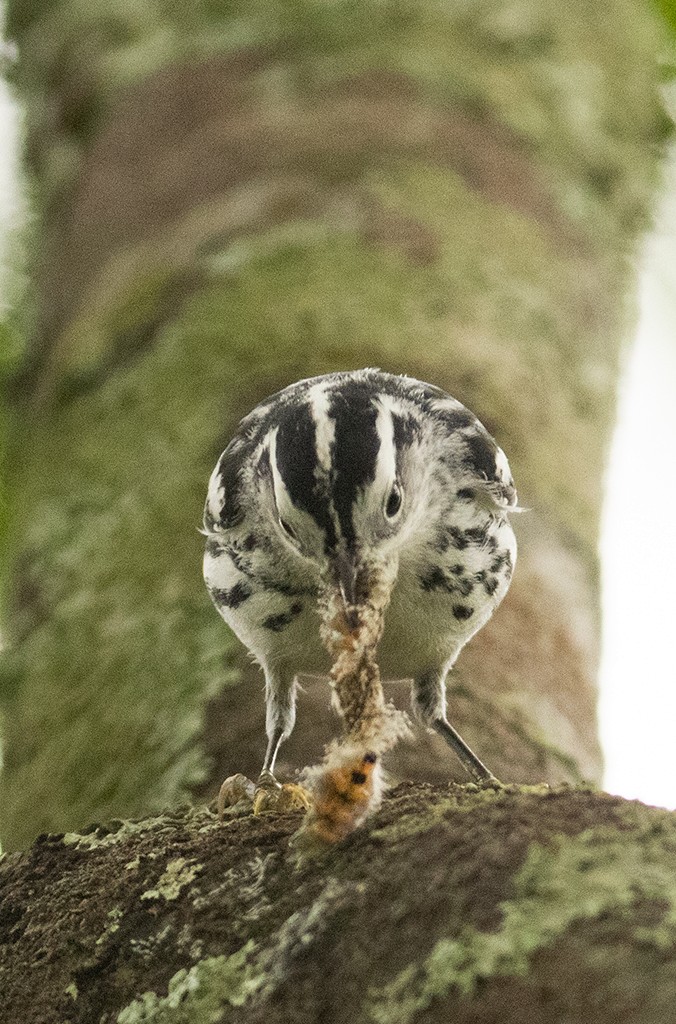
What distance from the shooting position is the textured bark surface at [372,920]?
1717 mm

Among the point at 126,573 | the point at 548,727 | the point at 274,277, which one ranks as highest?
the point at 274,277

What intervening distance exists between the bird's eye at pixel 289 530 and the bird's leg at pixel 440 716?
1.80ft

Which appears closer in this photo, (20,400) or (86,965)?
(86,965)

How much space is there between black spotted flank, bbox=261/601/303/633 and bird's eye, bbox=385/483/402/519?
375mm

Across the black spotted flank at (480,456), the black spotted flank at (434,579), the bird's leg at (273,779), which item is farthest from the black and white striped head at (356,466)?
the bird's leg at (273,779)

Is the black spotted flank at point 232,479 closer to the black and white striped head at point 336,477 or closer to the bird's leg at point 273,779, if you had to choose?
the black and white striped head at point 336,477

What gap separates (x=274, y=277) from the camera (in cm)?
471

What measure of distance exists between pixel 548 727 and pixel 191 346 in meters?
1.76

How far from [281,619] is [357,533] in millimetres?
485

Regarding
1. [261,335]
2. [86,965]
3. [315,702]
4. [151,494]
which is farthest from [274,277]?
[86,965]

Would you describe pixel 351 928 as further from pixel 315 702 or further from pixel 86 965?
pixel 315 702

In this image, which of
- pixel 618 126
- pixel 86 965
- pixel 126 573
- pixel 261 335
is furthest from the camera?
pixel 618 126

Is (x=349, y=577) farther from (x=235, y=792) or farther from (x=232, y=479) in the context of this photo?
(x=232, y=479)

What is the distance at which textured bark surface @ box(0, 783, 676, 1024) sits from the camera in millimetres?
1717
